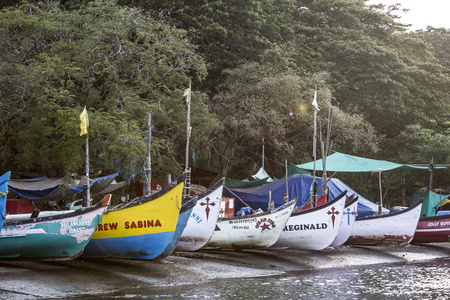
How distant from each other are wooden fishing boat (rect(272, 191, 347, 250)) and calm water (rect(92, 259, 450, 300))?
1798mm

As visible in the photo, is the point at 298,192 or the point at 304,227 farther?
the point at 298,192

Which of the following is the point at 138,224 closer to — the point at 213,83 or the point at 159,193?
the point at 159,193

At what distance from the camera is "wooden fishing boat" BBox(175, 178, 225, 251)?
16.1 meters

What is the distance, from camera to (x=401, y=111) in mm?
32438

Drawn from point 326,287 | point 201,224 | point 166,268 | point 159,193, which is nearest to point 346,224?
point 201,224

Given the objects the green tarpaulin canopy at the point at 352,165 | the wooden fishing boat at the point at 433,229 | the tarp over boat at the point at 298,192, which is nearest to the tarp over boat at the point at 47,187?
the tarp over boat at the point at 298,192

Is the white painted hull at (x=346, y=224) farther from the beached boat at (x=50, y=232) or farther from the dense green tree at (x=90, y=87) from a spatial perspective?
the beached boat at (x=50, y=232)

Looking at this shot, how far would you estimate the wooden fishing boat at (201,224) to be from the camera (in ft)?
52.9

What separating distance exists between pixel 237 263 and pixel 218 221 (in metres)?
1.81

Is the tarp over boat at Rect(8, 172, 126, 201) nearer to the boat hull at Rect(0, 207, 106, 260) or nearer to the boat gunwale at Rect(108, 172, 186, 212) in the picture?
the boat gunwale at Rect(108, 172, 186, 212)

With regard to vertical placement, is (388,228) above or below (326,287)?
above

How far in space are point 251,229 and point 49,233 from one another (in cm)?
613

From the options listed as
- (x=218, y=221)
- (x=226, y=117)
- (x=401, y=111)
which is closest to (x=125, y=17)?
(x=226, y=117)

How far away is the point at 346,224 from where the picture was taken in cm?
1948
